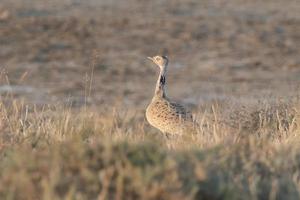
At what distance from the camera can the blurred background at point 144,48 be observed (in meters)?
19.0

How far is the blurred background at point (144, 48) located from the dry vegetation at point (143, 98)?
0.13 ft

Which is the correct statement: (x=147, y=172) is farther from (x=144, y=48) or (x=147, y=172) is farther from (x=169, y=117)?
(x=144, y=48)

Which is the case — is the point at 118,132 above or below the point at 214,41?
above

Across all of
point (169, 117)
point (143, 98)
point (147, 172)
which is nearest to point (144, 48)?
point (143, 98)

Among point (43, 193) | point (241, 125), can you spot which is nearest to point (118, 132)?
point (241, 125)

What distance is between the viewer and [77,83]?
1970 cm

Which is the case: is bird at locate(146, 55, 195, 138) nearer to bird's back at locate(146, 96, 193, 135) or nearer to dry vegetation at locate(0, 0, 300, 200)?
bird's back at locate(146, 96, 193, 135)

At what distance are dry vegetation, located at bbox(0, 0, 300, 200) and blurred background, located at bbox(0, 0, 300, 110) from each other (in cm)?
4

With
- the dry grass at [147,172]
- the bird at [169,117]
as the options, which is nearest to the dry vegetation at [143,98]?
the dry grass at [147,172]

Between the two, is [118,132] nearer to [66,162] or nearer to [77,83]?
[66,162]

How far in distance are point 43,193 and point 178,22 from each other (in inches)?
912

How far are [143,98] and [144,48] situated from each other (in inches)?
238

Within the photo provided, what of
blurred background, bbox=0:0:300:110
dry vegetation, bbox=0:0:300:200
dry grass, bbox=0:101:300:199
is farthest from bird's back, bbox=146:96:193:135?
blurred background, bbox=0:0:300:110

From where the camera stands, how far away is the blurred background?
19.0 metres
